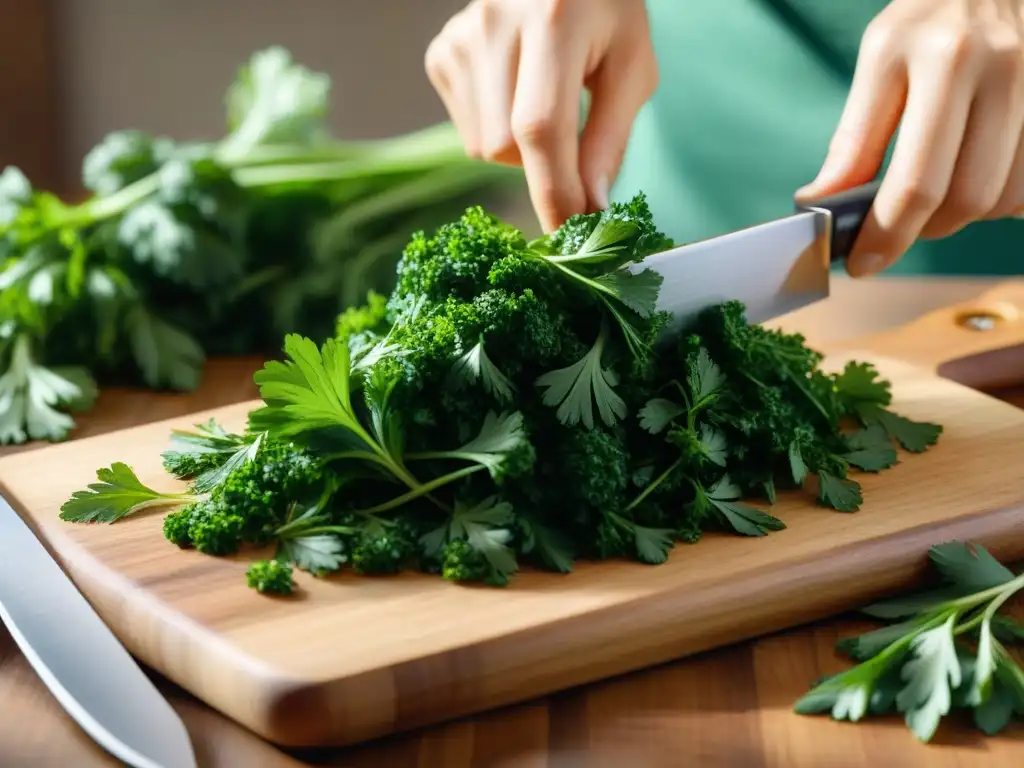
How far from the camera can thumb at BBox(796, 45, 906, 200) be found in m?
1.89

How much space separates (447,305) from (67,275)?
114cm

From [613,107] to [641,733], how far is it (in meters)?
1.11

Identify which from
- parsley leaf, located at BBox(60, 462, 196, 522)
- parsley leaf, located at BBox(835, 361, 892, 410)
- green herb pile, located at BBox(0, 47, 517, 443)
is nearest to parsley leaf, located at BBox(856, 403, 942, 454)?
parsley leaf, located at BBox(835, 361, 892, 410)

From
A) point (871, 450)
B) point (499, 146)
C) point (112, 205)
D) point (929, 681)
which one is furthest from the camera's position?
point (112, 205)

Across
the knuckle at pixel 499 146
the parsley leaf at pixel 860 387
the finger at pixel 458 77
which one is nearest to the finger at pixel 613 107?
the knuckle at pixel 499 146

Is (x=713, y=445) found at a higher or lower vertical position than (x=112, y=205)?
lower

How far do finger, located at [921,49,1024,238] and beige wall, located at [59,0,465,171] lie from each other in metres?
A: 2.89

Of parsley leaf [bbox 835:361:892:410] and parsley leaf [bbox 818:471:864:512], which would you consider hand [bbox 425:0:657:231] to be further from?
parsley leaf [bbox 818:471:864:512]

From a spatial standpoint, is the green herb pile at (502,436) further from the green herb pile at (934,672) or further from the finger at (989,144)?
the finger at (989,144)

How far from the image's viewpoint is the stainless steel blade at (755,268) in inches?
66.6

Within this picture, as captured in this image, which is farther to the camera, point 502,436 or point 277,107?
point 277,107

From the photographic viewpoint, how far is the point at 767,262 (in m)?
1.82

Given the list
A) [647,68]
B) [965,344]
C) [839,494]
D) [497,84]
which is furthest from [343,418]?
[965,344]

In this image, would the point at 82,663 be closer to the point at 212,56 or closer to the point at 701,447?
the point at 701,447
